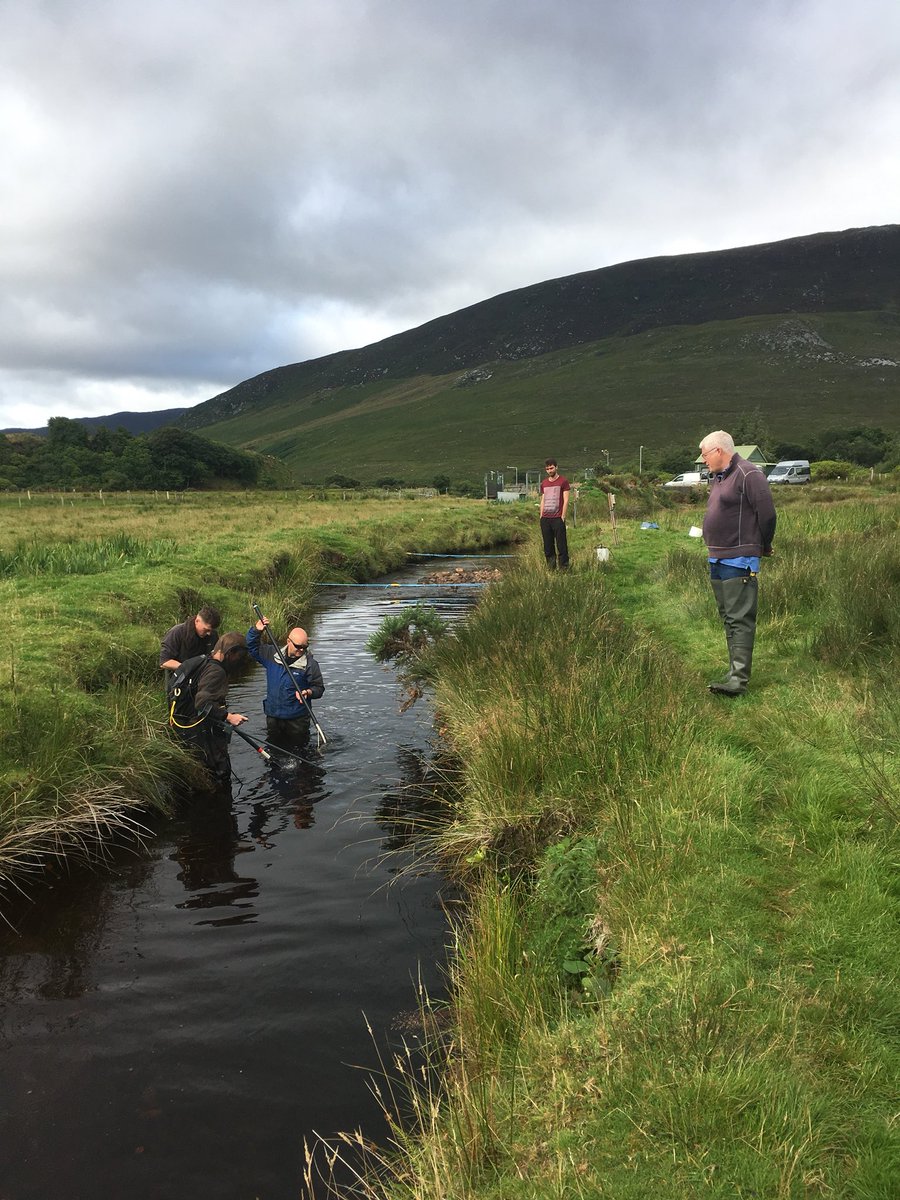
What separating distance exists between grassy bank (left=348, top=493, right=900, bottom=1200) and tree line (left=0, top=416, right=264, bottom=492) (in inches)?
3022

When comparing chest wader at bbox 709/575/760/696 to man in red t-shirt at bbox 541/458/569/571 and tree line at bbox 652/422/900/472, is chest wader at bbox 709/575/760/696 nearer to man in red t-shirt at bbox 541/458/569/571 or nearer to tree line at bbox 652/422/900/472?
man in red t-shirt at bbox 541/458/569/571

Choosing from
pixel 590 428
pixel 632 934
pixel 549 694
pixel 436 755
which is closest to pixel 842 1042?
pixel 632 934

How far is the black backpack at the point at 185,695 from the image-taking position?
7.93m

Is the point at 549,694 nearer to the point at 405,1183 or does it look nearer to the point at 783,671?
the point at 783,671

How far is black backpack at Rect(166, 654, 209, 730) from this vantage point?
7.93 metres

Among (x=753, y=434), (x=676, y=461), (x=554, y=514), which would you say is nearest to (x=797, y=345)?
(x=753, y=434)

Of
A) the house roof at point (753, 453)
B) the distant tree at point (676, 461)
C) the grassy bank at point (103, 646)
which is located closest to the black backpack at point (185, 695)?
the grassy bank at point (103, 646)

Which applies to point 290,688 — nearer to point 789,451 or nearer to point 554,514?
point 554,514

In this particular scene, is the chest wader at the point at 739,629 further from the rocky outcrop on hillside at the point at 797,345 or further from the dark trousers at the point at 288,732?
the rocky outcrop on hillside at the point at 797,345

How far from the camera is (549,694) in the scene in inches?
263

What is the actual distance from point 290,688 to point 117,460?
90.6 metres

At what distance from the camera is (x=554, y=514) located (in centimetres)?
1456

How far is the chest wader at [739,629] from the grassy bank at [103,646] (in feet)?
18.6

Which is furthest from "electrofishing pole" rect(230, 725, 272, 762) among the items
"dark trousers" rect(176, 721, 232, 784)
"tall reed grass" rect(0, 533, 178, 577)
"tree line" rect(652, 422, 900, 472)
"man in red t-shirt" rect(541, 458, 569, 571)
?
"tree line" rect(652, 422, 900, 472)
